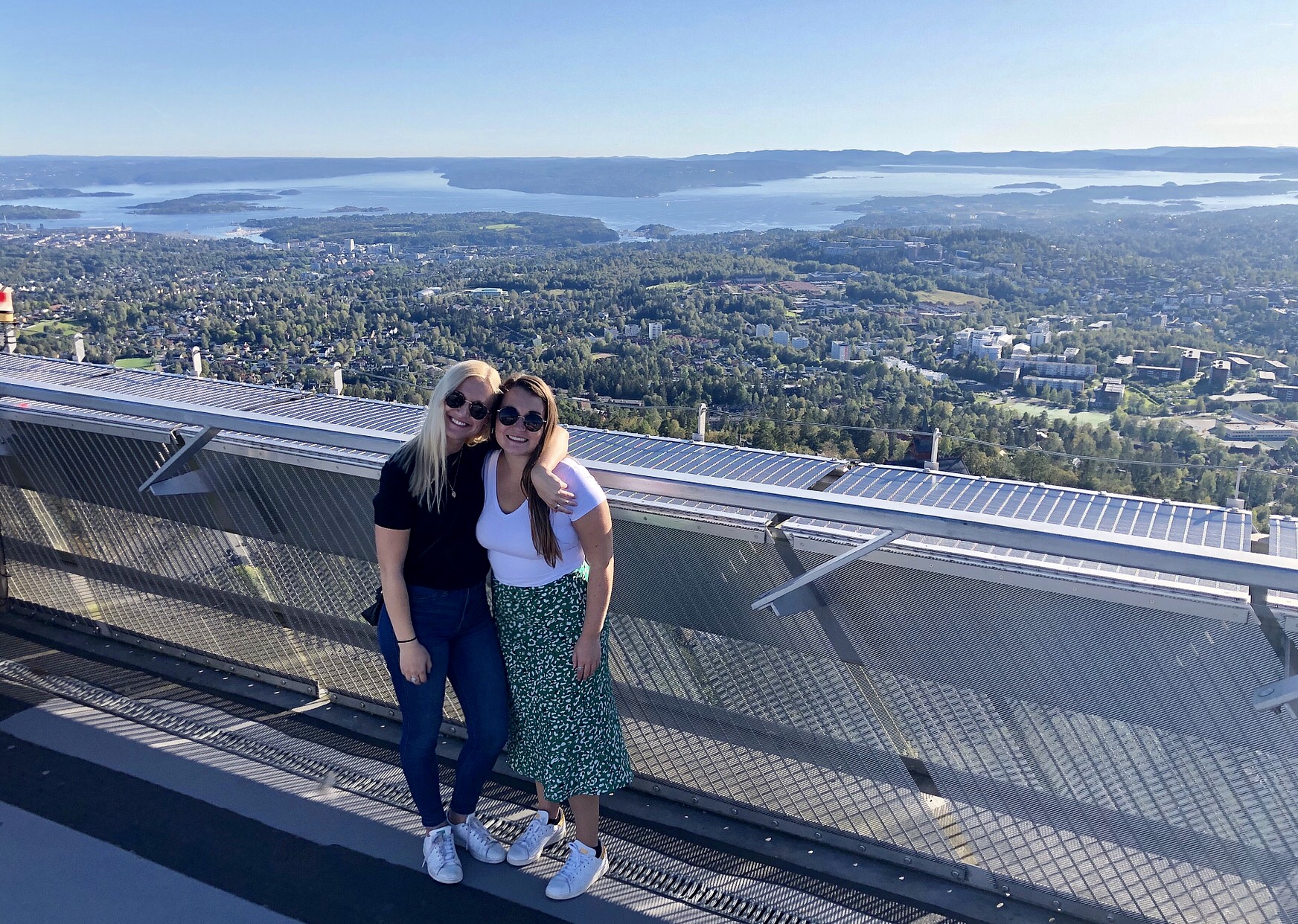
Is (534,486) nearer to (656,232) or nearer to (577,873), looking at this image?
(577,873)

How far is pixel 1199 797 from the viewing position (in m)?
2.33

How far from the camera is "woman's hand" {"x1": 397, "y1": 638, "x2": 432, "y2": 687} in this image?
235 centimetres

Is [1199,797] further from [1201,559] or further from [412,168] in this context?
[412,168]

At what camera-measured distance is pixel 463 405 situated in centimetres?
230

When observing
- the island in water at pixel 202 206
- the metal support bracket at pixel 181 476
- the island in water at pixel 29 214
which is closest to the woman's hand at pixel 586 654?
the metal support bracket at pixel 181 476

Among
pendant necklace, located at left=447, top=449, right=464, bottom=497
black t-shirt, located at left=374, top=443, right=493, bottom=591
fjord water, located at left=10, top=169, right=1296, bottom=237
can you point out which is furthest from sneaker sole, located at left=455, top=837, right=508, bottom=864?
fjord water, located at left=10, top=169, right=1296, bottom=237

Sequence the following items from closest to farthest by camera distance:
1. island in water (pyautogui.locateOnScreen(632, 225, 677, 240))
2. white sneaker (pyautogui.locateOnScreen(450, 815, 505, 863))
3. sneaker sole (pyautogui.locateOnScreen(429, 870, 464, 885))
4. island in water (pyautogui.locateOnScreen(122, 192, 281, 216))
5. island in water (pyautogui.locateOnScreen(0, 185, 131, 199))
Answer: sneaker sole (pyautogui.locateOnScreen(429, 870, 464, 885)) < white sneaker (pyautogui.locateOnScreen(450, 815, 505, 863)) < island in water (pyautogui.locateOnScreen(632, 225, 677, 240)) < island in water (pyautogui.locateOnScreen(0, 185, 131, 199)) < island in water (pyautogui.locateOnScreen(122, 192, 281, 216))

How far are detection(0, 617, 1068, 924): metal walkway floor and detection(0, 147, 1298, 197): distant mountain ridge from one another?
10653cm

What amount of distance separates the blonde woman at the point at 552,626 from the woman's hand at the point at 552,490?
0.01 meters

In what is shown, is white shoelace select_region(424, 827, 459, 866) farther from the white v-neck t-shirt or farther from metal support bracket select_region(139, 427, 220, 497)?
metal support bracket select_region(139, 427, 220, 497)

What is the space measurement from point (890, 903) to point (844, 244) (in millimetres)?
68216

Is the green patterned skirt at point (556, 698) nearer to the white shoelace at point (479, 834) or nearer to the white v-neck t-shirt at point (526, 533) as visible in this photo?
the white v-neck t-shirt at point (526, 533)

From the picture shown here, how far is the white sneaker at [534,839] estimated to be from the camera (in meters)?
2.55

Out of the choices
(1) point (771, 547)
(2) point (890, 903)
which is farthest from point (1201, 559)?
(2) point (890, 903)
